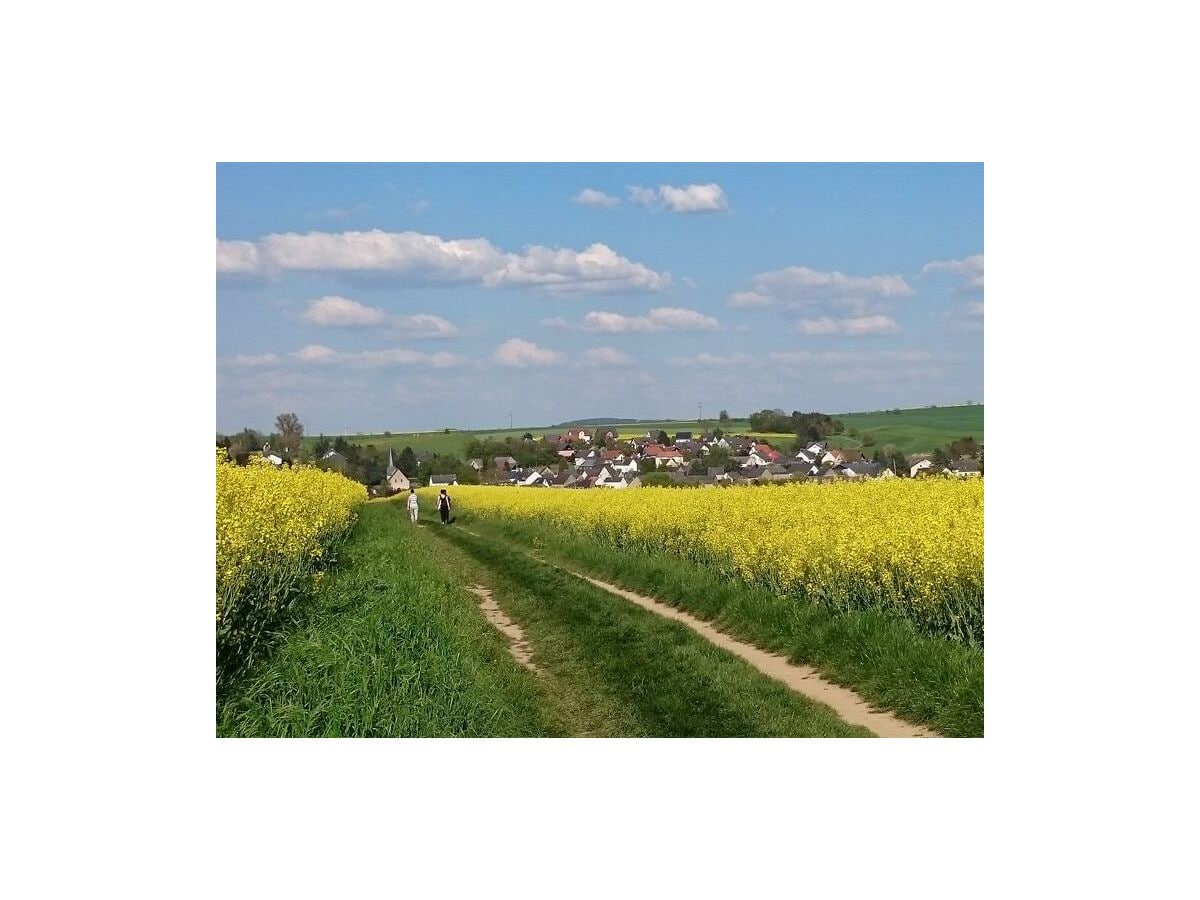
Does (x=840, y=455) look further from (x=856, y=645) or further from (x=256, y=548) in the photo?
(x=256, y=548)

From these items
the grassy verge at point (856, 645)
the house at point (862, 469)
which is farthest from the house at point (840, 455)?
the grassy verge at point (856, 645)

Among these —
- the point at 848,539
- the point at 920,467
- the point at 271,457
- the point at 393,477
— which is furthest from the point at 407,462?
the point at 920,467

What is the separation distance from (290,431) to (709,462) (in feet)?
15.2

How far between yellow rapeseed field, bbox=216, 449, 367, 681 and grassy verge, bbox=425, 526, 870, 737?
2452 millimetres

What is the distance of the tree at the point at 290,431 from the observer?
403 inches

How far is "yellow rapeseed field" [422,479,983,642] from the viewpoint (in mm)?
10797

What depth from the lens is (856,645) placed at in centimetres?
1036

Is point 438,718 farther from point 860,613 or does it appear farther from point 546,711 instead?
point 860,613

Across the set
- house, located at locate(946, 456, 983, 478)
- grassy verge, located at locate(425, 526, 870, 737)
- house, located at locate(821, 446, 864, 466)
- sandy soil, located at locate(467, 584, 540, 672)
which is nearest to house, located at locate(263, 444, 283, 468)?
sandy soil, located at locate(467, 584, 540, 672)

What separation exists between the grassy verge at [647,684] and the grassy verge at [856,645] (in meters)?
0.55

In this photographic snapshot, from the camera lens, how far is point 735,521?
16.7m

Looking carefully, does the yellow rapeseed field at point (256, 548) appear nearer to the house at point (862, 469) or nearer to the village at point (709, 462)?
the village at point (709, 462)

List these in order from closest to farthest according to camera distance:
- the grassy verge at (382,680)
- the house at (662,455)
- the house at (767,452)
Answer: the grassy verge at (382,680), the house at (767,452), the house at (662,455)

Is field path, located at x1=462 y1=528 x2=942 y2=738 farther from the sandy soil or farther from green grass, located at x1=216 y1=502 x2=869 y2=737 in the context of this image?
the sandy soil
